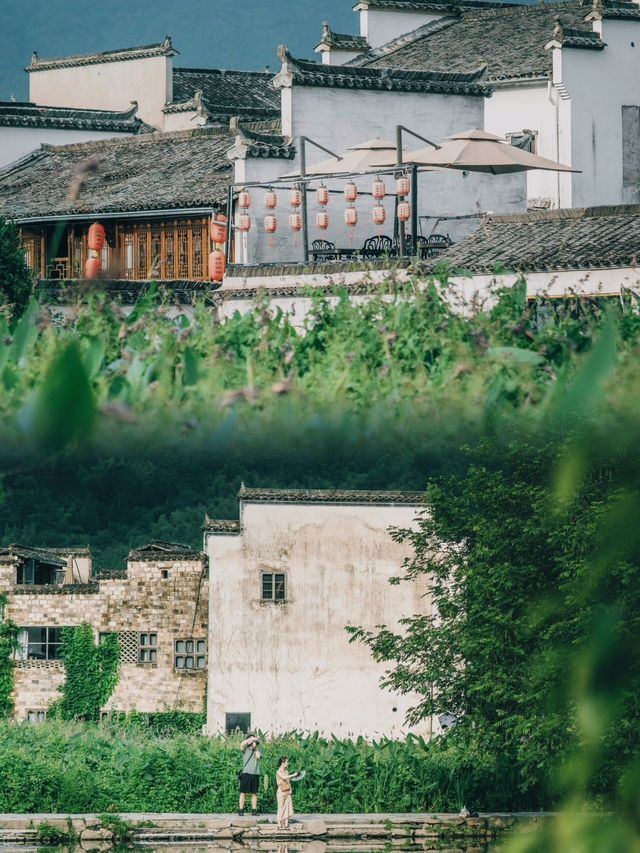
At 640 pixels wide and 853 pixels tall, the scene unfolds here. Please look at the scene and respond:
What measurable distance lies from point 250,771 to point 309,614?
474cm

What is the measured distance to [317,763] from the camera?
788 centimetres

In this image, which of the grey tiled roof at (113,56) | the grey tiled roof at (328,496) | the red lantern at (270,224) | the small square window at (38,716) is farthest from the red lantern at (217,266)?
the grey tiled roof at (328,496)

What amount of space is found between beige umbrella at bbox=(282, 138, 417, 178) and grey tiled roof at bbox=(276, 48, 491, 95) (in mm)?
2361

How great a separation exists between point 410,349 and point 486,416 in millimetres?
1195

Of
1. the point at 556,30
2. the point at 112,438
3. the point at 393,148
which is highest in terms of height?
the point at 556,30

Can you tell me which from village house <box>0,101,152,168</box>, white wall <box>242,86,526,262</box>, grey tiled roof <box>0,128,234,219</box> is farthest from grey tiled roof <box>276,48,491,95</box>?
village house <box>0,101,152,168</box>

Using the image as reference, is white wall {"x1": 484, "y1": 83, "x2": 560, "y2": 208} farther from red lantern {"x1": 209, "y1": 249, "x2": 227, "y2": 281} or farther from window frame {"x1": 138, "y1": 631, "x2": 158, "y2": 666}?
window frame {"x1": 138, "y1": 631, "x2": 158, "y2": 666}

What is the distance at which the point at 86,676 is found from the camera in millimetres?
11039

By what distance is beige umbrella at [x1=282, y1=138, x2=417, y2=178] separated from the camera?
19828mm

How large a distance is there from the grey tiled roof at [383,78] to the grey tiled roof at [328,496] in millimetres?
19799

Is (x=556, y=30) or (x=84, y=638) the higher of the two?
(x=556, y=30)

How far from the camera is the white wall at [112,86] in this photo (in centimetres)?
3456

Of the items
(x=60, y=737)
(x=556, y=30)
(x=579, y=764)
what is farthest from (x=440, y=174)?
(x=579, y=764)

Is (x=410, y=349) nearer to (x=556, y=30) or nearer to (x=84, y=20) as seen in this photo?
(x=556, y=30)
